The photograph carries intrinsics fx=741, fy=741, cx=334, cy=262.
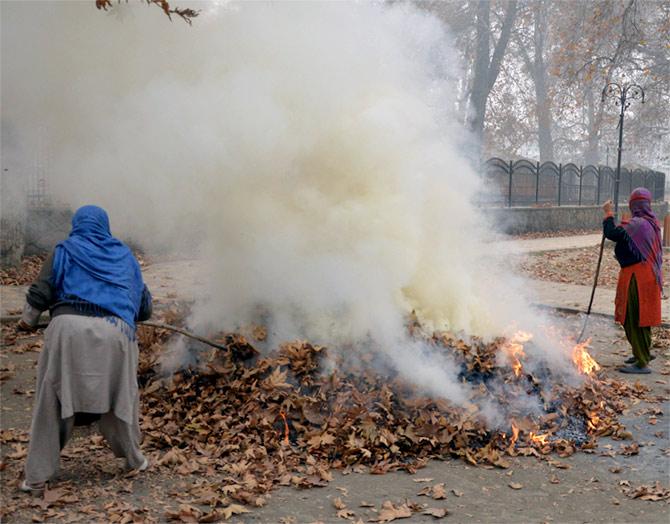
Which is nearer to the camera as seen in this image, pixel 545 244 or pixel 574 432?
pixel 574 432

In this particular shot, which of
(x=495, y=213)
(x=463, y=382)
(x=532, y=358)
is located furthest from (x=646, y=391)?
(x=495, y=213)

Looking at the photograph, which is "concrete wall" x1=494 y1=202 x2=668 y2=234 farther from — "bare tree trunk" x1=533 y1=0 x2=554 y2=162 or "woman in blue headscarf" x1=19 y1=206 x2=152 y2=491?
"woman in blue headscarf" x1=19 y1=206 x2=152 y2=491

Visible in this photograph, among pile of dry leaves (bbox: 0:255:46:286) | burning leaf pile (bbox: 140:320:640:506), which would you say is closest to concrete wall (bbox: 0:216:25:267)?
pile of dry leaves (bbox: 0:255:46:286)

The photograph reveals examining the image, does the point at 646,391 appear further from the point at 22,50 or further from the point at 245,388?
the point at 22,50

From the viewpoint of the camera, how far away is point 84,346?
4441mm

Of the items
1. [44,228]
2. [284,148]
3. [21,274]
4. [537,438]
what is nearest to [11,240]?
[21,274]

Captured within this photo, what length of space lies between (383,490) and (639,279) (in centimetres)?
434

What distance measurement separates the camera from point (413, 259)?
652 cm

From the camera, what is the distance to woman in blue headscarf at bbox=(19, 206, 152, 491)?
14.5ft

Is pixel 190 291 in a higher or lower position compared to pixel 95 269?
lower

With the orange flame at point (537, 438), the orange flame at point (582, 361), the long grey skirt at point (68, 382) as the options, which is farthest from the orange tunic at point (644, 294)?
the long grey skirt at point (68, 382)

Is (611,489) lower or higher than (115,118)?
lower

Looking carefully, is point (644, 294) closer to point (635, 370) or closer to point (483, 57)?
point (635, 370)

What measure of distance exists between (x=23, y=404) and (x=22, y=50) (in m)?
3.37
